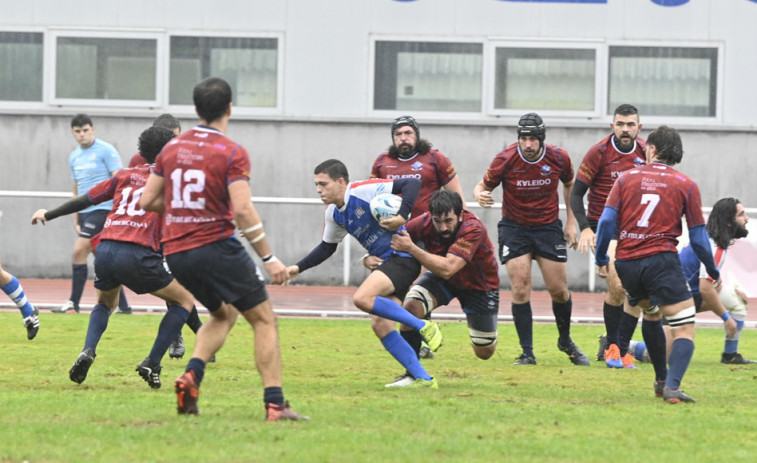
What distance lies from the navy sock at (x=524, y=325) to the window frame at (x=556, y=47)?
8897 mm

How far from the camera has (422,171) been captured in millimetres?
11773

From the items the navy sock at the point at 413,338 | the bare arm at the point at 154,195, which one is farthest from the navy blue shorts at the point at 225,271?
the navy sock at the point at 413,338

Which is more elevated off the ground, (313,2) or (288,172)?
(313,2)

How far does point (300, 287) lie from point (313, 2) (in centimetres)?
446

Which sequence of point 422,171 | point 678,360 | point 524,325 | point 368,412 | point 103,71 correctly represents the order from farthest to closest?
point 103,71, point 422,171, point 524,325, point 678,360, point 368,412

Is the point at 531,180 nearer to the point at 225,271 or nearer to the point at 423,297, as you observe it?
the point at 423,297

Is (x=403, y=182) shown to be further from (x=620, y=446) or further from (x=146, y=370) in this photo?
(x=620, y=446)

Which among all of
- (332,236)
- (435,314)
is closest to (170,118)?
(332,236)

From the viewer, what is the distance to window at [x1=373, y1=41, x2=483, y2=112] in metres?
20.1

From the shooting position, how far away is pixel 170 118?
10.2 m

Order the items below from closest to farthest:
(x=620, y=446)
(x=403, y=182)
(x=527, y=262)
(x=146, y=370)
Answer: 1. (x=620, y=446)
2. (x=146, y=370)
3. (x=403, y=182)
4. (x=527, y=262)

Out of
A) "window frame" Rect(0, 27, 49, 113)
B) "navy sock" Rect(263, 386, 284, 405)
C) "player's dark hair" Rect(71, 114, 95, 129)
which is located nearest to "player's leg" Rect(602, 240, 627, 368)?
"navy sock" Rect(263, 386, 284, 405)

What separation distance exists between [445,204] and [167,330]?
2.27 metres

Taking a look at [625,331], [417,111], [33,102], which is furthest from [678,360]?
[33,102]
